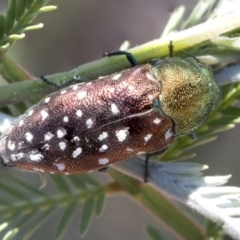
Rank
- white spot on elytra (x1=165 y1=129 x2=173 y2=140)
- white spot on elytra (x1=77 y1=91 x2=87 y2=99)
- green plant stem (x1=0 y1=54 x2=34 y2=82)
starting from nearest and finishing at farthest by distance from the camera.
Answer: green plant stem (x1=0 y1=54 x2=34 y2=82) < white spot on elytra (x1=77 y1=91 x2=87 y2=99) < white spot on elytra (x1=165 y1=129 x2=173 y2=140)

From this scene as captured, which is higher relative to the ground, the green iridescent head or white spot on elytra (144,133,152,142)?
the green iridescent head

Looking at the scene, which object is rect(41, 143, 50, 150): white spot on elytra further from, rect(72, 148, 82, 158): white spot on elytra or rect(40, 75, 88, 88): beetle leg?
rect(40, 75, 88, 88): beetle leg

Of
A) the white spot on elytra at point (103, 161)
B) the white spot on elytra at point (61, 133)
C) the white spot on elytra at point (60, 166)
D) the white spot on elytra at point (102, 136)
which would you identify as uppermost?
the white spot on elytra at point (61, 133)

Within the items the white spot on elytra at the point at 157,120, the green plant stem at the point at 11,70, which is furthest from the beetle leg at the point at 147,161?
the green plant stem at the point at 11,70

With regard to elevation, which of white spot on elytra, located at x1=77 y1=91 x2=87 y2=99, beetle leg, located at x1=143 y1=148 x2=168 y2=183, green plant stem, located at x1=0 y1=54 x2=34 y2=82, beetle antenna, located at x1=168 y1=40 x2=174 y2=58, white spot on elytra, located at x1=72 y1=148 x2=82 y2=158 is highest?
green plant stem, located at x1=0 y1=54 x2=34 y2=82

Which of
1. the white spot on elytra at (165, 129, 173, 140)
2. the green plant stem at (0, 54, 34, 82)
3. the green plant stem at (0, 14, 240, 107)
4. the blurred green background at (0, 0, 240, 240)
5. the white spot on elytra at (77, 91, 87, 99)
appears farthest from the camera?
the blurred green background at (0, 0, 240, 240)

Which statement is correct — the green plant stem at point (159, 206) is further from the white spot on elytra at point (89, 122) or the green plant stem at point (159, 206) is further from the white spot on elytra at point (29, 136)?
the white spot on elytra at point (29, 136)

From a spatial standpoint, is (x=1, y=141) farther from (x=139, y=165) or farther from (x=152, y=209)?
(x=152, y=209)

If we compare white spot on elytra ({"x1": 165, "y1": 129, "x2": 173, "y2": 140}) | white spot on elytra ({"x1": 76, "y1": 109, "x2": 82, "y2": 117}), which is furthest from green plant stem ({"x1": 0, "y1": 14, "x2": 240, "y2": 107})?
white spot on elytra ({"x1": 165, "y1": 129, "x2": 173, "y2": 140})

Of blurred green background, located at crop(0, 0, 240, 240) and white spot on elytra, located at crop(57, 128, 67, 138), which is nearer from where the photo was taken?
white spot on elytra, located at crop(57, 128, 67, 138)

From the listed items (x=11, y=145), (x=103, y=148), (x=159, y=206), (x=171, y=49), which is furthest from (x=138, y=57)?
(x=159, y=206)
